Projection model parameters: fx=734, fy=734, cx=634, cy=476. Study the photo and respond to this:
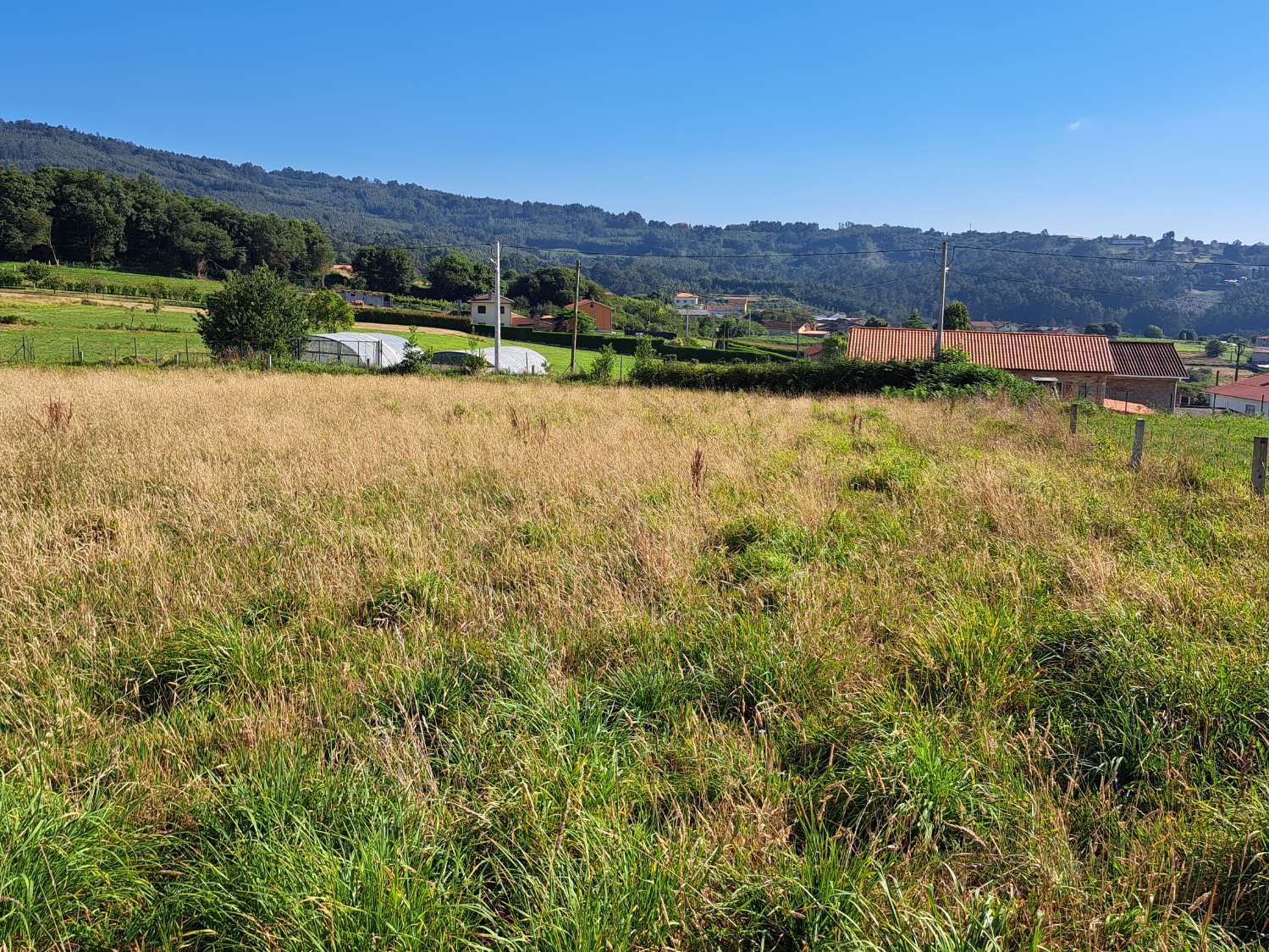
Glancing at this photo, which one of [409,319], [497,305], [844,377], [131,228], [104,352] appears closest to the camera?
[844,377]

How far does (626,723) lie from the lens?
10.4 ft

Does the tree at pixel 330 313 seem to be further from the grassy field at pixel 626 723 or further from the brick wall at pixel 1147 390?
the brick wall at pixel 1147 390

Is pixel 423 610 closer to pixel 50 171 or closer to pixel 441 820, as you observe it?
pixel 441 820

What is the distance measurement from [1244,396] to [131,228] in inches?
5170

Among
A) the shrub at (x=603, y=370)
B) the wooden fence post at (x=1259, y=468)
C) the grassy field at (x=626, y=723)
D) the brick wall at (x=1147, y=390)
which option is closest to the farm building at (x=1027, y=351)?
the brick wall at (x=1147, y=390)

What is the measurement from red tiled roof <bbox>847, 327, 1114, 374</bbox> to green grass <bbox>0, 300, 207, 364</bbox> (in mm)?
38795

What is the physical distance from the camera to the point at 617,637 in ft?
12.9

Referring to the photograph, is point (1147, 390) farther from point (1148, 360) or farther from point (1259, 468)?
point (1259, 468)

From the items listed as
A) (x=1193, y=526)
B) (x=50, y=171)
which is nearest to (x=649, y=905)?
(x=1193, y=526)

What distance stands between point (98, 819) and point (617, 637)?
2.28m

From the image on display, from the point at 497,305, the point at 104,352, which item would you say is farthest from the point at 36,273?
the point at 497,305

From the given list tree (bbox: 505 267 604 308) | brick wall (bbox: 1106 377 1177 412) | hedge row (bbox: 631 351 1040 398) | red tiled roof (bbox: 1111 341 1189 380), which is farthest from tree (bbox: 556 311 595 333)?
hedge row (bbox: 631 351 1040 398)

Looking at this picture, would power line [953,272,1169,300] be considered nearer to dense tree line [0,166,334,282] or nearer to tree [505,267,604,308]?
tree [505,267,604,308]

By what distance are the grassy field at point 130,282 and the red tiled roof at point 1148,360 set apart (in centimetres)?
7887
